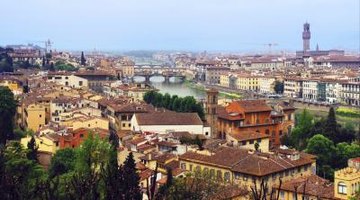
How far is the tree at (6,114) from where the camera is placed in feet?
52.7

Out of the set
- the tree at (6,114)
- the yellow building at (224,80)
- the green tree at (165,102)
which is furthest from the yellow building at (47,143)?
the yellow building at (224,80)

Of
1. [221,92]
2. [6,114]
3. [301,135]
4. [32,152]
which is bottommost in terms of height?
[221,92]

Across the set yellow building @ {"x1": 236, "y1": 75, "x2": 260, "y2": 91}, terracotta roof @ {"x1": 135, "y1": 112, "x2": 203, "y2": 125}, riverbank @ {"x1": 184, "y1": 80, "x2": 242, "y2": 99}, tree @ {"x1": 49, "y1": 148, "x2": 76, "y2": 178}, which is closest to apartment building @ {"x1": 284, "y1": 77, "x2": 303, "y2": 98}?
riverbank @ {"x1": 184, "y1": 80, "x2": 242, "y2": 99}

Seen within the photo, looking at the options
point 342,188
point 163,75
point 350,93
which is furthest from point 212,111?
point 163,75

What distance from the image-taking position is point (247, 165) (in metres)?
11.5

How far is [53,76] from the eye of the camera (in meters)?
30.4

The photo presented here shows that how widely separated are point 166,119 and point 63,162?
18.0 feet

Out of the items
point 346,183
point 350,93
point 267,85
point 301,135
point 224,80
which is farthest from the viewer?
point 224,80

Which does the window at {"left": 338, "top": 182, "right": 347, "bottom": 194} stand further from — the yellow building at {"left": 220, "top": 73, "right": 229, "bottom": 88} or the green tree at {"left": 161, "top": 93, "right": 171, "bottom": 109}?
the yellow building at {"left": 220, "top": 73, "right": 229, "bottom": 88}

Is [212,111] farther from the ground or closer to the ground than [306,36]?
closer to the ground

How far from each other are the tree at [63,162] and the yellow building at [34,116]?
21.0ft

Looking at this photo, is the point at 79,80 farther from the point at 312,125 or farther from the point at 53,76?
the point at 312,125

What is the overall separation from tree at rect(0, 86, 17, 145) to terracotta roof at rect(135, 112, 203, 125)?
11.6ft

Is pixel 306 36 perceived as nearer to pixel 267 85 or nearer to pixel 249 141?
pixel 267 85
